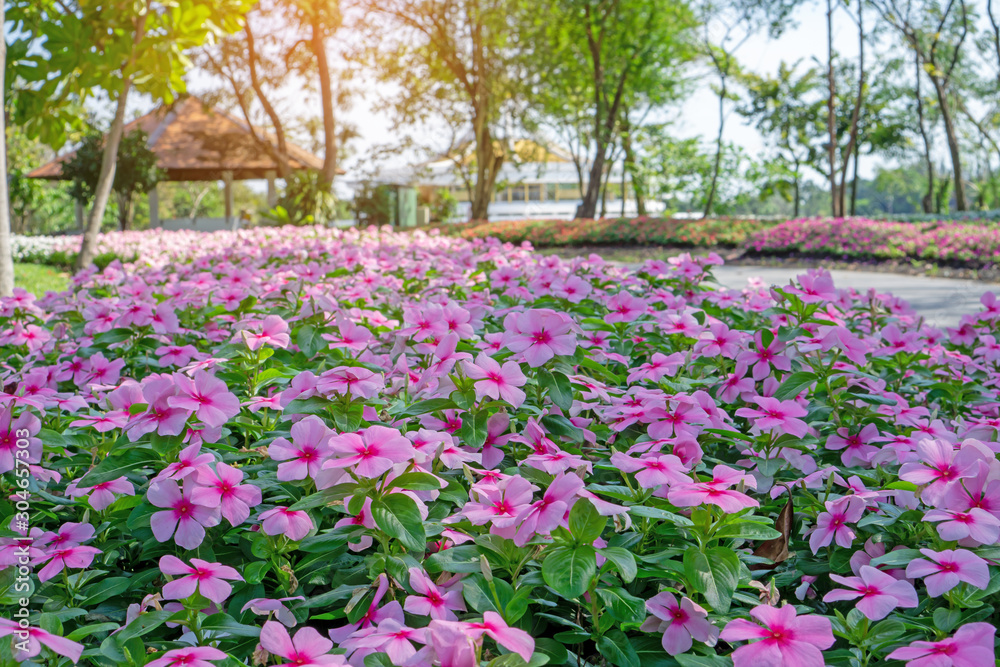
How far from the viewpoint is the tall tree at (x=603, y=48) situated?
74.0 ft

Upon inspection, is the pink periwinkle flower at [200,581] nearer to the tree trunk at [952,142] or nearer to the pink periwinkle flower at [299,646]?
the pink periwinkle flower at [299,646]

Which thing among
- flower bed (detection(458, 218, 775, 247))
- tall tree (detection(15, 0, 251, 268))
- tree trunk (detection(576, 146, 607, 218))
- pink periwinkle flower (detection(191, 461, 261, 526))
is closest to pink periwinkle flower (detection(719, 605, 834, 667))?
pink periwinkle flower (detection(191, 461, 261, 526))

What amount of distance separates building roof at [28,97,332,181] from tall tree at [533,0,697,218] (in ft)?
28.9

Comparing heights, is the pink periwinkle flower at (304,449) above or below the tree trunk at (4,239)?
below

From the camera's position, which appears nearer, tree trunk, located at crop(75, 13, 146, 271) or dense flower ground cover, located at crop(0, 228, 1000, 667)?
dense flower ground cover, located at crop(0, 228, 1000, 667)

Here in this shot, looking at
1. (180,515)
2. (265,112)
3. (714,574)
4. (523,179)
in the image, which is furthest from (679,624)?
(523,179)

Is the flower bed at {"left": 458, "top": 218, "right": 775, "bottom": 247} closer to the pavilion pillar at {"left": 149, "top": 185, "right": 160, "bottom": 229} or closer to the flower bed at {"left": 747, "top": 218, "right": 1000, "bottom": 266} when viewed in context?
the flower bed at {"left": 747, "top": 218, "right": 1000, "bottom": 266}

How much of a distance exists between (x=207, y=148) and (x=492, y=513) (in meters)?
26.5

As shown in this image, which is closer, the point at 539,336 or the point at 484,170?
the point at 539,336

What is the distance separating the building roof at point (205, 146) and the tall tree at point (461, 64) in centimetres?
442

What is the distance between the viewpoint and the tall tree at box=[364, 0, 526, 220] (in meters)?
21.8

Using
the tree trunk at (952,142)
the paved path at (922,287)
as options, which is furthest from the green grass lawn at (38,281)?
the tree trunk at (952,142)

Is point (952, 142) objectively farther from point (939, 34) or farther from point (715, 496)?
point (715, 496)

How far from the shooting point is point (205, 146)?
24859 millimetres
